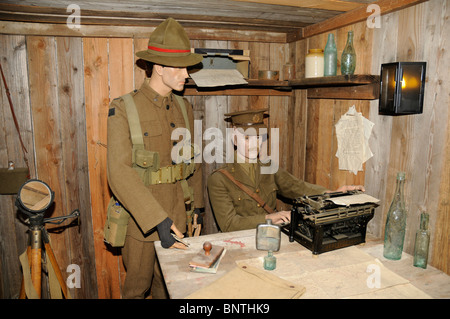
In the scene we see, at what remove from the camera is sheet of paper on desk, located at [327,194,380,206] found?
2.21 metres

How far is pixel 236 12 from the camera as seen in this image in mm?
2602

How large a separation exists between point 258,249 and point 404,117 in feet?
4.19

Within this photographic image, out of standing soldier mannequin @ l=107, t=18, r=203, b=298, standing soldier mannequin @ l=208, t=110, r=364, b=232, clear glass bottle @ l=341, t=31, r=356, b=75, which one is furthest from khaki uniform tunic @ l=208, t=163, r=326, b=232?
clear glass bottle @ l=341, t=31, r=356, b=75

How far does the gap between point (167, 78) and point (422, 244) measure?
2010 mm

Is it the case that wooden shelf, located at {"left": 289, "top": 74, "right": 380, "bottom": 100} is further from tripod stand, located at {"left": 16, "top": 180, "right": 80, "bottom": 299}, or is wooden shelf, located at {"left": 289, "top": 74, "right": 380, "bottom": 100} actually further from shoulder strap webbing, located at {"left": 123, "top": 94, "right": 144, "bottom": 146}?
tripod stand, located at {"left": 16, "top": 180, "right": 80, "bottom": 299}

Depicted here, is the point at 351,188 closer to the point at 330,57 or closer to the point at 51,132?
the point at 330,57

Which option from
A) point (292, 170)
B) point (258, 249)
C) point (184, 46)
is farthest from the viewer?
point (292, 170)

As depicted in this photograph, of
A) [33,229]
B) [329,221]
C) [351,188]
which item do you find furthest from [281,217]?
[33,229]

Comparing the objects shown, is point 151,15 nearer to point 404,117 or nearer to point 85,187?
point 85,187

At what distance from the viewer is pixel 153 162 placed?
2449 mm

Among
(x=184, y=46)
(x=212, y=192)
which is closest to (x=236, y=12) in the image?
(x=184, y=46)

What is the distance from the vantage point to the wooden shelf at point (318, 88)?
7.65 feet

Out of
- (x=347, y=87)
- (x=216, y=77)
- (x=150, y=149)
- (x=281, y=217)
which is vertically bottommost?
(x=281, y=217)

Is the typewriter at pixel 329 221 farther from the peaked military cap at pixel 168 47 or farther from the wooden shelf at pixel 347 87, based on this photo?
the peaked military cap at pixel 168 47
